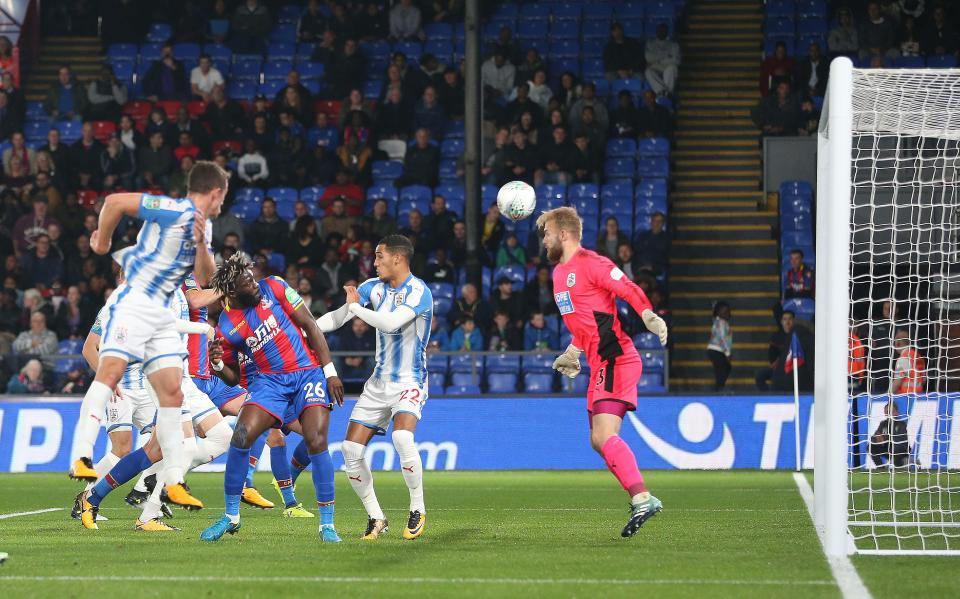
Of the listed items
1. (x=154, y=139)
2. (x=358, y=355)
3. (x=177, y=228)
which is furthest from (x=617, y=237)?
(x=177, y=228)

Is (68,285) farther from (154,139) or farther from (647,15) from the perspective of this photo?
(647,15)

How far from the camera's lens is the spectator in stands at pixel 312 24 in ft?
83.7

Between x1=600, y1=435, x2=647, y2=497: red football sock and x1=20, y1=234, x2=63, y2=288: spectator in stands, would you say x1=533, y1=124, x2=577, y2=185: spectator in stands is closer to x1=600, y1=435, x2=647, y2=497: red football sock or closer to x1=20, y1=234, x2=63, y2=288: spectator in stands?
x1=20, y1=234, x2=63, y2=288: spectator in stands

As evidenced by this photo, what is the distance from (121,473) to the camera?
973 centimetres

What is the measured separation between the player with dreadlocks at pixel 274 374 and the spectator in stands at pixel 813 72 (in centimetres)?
1509

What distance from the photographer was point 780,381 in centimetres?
1753

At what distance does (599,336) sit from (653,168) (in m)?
13.0

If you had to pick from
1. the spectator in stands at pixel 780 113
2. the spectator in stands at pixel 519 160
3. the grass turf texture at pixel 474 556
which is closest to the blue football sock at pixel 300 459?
the grass turf texture at pixel 474 556

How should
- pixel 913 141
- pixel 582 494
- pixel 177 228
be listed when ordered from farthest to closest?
pixel 913 141 < pixel 582 494 < pixel 177 228

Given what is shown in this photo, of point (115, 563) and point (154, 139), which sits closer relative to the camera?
point (115, 563)

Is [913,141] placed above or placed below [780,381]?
above

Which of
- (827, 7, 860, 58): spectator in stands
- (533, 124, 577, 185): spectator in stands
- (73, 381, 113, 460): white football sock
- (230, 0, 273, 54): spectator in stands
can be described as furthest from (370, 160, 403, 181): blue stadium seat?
(73, 381, 113, 460): white football sock

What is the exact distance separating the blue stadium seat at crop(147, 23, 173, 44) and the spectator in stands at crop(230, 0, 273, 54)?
175 centimetres

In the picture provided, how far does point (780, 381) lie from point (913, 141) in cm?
414
